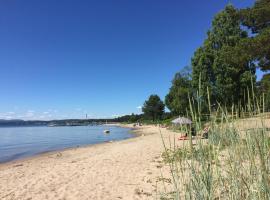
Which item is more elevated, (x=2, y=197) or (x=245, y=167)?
(x=245, y=167)

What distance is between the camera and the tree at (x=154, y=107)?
74.9 m

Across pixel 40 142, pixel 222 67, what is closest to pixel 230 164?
pixel 222 67

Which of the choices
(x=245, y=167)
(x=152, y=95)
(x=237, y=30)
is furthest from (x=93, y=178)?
(x=152, y=95)

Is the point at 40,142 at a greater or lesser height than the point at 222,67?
lesser

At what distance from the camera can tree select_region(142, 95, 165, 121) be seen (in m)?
74.9

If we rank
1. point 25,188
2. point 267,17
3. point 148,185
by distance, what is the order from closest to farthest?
point 148,185
point 25,188
point 267,17

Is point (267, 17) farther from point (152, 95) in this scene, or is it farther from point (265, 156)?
point (152, 95)

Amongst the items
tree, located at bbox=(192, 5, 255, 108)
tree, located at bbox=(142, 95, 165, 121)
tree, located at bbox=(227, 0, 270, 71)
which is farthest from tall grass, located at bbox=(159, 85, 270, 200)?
tree, located at bbox=(142, 95, 165, 121)

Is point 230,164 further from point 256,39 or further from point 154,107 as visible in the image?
point 154,107

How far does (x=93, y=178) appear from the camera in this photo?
738 centimetres

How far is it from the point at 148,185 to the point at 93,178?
1973mm

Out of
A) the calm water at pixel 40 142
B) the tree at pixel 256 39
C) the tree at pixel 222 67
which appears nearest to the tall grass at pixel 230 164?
the tree at pixel 256 39

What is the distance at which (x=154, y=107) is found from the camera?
75188 mm

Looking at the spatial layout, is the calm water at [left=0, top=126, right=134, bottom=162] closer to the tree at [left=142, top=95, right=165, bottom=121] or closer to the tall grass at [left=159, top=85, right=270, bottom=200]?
the tall grass at [left=159, top=85, right=270, bottom=200]
